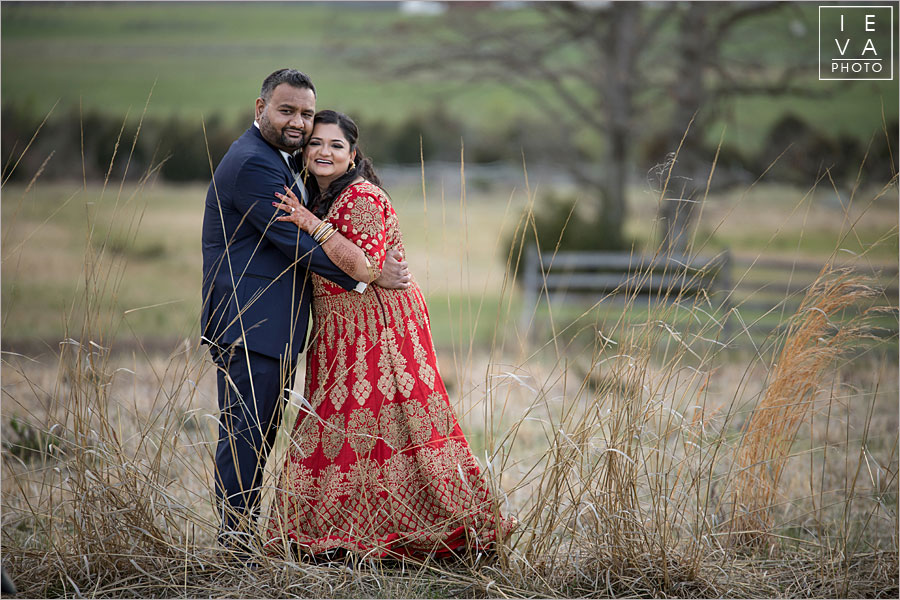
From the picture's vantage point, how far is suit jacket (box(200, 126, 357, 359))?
2.75 metres

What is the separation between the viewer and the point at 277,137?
283 centimetres

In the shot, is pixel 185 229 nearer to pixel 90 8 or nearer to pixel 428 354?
pixel 90 8

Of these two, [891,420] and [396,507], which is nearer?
[396,507]

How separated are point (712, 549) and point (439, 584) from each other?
3.29 ft

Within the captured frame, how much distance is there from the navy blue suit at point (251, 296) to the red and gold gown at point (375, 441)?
12 cm

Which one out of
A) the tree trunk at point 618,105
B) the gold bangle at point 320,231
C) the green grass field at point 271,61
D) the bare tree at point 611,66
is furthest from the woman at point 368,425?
the tree trunk at point 618,105

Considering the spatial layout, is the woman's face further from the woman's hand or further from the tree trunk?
the tree trunk

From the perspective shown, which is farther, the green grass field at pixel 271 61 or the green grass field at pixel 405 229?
the green grass field at pixel 271 61

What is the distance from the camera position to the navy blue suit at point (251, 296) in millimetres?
2758

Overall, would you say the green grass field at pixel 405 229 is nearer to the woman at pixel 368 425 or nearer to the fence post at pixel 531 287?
the fence post at pixel 531 287

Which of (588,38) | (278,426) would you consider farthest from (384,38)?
(278,426)

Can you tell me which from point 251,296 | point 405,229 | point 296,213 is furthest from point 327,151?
point 405,229

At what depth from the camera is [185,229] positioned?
1535 centimetres

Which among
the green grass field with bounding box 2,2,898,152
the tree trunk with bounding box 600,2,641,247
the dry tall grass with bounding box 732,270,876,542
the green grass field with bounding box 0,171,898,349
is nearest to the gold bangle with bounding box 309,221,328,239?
the dry tall grass with bounding box 732,270,876,542
